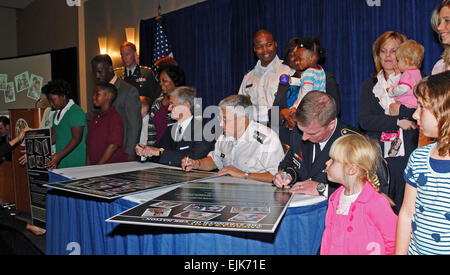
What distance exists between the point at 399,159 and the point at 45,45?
410 inches

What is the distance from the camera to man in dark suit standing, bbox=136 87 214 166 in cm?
321

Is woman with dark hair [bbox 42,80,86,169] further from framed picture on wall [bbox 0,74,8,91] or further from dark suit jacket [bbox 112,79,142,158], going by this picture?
framed picture on wall [bbox 0,74,8,91]

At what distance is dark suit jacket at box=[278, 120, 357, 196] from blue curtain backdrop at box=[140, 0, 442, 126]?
2.04 m

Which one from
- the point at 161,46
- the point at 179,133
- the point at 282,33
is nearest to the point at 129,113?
the point at 179,133

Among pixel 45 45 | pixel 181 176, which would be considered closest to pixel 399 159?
pixel 181 176

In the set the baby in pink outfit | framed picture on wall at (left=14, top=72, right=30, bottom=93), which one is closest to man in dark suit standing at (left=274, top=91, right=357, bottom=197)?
the baby in pink outfit

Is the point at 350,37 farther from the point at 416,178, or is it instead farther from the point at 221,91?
the point at 416,178

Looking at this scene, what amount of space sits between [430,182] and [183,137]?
2114mm

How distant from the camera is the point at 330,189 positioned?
207cm

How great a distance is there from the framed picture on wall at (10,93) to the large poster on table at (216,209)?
8.22 m

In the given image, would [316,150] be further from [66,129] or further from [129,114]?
[66,129]

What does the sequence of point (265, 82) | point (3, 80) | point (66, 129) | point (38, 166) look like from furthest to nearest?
point (3, 80), point (38, 166), point (66, 129), point (265, 82)

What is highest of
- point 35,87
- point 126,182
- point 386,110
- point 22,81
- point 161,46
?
point 161,46

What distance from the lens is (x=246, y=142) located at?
110 inches
